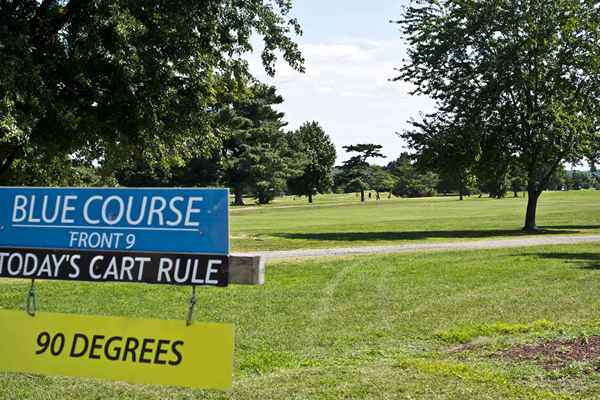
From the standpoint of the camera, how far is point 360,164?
329 ft

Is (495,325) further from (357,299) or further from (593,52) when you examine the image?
(593,52)

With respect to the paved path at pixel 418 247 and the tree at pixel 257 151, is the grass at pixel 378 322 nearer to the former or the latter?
the paved path at pixel 418 247

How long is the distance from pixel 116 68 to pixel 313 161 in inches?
2999

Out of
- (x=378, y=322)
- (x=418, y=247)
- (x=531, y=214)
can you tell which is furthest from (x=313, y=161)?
(x=378, y=322)

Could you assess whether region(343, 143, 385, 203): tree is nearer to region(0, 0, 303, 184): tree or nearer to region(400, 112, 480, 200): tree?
region(400, 112, 480, 200): tree

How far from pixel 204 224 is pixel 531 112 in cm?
2877

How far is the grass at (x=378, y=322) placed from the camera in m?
6.17

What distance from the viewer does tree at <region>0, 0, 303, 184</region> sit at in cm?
1234

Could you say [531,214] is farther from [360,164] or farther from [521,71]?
[360,164]

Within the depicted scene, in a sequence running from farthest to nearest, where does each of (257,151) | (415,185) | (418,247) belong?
(415,185) → (257,151) → (418,247)

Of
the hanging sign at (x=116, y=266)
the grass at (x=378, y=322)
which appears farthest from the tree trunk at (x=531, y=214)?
the hanging sign at (x=116, y=266)

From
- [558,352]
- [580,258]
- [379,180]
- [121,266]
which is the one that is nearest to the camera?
[121,266]

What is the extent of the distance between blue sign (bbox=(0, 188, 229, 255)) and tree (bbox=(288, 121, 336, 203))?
80713 mm

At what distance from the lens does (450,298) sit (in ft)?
39.7
